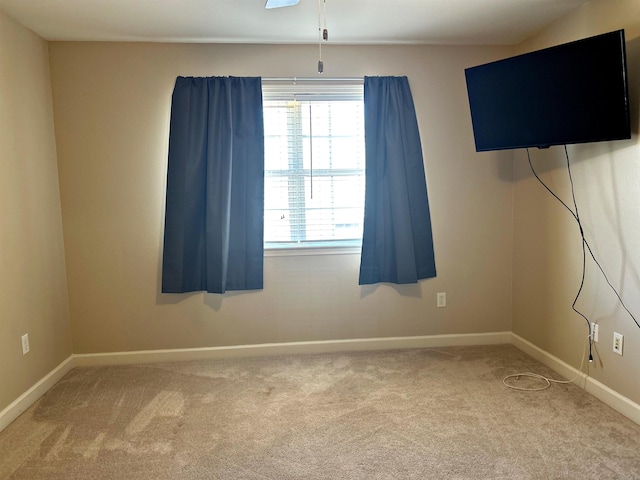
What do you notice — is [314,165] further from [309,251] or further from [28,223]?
[28,223]

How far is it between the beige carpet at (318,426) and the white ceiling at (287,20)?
2343 mm

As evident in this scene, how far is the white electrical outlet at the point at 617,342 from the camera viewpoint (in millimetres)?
2467

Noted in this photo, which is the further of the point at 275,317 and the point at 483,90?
the point at 275,317

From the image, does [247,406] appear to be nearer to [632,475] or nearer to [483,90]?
[632,475]

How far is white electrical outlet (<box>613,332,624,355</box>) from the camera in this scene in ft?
8.10

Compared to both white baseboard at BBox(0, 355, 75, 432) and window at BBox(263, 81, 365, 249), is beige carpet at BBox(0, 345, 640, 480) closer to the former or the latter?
white baseboard at BBox(0, 355, 75, 432)

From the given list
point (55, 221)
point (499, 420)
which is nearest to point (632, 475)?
point (499, 420)

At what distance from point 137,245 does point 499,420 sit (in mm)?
2667

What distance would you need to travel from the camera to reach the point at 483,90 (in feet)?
9.14

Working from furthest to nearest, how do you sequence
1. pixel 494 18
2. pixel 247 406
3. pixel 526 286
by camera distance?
pixel 526 286 → pixel 494 18 → pixel 247 406

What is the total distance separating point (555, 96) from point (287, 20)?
5.48 ft

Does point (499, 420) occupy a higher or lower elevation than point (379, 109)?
lower

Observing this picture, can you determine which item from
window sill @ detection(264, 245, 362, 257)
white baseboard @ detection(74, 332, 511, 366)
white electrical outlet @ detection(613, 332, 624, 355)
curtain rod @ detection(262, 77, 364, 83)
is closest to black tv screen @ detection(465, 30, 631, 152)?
curtain rod @ detection(262, 77, 364, 83)

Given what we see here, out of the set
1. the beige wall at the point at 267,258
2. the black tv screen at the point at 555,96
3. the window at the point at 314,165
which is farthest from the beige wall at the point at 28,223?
the black tv screen at the point at 555,96
